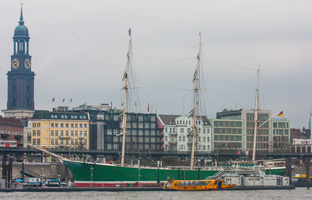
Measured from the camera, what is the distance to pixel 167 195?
116m

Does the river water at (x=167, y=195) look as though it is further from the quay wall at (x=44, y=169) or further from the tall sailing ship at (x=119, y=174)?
the quay wall at (x=44, y=169)

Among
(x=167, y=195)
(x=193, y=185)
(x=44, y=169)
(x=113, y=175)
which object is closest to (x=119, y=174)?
(x=113, y=175)

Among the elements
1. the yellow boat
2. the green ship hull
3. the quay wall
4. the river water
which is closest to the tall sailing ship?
the green ship hull

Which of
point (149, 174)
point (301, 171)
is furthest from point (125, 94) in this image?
point (301, 171)

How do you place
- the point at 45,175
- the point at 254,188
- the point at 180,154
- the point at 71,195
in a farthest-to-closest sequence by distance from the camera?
the point at 180,154 < the point at 45,175 < the point at 254,188 < the point at 71,195

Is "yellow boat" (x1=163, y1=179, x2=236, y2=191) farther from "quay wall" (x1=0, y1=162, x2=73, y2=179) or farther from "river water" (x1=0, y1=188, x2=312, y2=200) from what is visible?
"quay wall" (x1=0, y1=162, x2=73, y2=179)

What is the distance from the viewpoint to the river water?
362 feet

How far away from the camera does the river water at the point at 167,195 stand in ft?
362

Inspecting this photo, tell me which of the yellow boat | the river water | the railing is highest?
the railing

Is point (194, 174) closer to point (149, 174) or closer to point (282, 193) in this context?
point (149, 174)

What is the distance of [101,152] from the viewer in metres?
183

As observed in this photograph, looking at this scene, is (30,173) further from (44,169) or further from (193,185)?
(193,185)

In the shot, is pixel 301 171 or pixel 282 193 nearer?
pixel 282 193

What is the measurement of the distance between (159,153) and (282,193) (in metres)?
69.4
